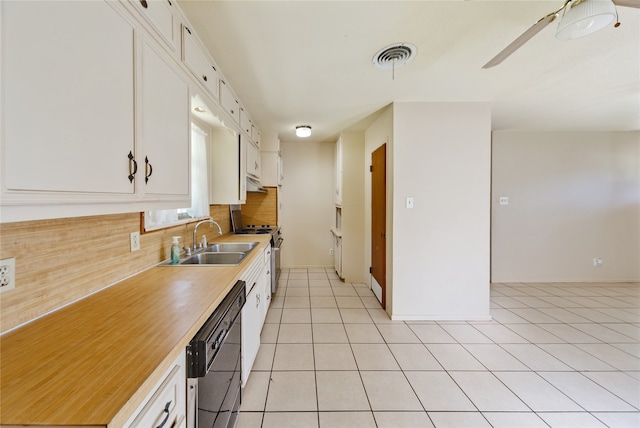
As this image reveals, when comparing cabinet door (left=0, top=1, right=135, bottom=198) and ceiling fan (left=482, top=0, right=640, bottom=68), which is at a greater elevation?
ceiling fan (left=482, top=0, right=640, bottom=68)

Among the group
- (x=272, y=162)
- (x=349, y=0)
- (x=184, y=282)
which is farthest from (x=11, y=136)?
(x=272, y=162)

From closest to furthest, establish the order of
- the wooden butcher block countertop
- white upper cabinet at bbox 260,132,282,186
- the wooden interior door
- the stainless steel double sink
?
the wooden butcher block countertop, the stainless steel double sink, the wooden interior door, white upper cabinet at bbox 260,132,282,186

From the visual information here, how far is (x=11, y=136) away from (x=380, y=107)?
9.92 ft

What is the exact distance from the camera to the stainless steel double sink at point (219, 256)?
6.44 ft

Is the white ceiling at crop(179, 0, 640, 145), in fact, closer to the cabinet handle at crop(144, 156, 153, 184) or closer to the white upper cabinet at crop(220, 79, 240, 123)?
the white upper cabinet at crop(220, 79, 240, 123)

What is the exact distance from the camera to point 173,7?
4.44 feet

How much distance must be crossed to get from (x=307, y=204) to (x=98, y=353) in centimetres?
428

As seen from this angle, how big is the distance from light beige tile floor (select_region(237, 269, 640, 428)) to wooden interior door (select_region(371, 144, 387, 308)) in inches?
18.3

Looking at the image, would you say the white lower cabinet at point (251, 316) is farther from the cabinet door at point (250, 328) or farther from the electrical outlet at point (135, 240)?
the electrical outlet at point (135, 240)

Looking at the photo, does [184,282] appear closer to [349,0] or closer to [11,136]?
[11,136]

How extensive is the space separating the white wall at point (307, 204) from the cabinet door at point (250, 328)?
2.78 metres

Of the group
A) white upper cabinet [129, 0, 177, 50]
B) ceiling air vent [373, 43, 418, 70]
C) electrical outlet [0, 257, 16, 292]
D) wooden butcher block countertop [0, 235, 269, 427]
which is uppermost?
ceiling air vent [373, 43, 418, 70]

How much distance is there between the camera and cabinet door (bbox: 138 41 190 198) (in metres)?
1.13

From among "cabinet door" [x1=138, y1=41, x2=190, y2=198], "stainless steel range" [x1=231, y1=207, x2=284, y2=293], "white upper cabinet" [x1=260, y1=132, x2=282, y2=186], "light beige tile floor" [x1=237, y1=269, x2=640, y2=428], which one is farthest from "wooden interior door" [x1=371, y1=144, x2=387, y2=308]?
"cabinet door" [x1=138, y1=41, x2=190, y2=198]
